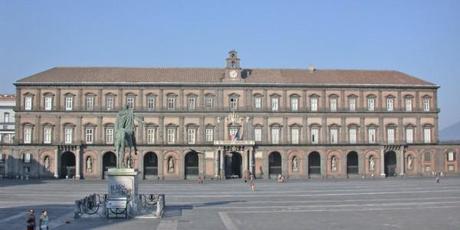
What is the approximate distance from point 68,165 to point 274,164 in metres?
26.1

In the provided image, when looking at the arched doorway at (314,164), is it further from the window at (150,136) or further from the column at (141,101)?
the column at (141,101)

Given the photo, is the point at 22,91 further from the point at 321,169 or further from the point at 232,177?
the point at 321,169

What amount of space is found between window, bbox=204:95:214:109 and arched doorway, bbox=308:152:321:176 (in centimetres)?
1416

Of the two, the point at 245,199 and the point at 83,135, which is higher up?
the point at 83,135

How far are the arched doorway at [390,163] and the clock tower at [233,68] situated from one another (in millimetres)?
22198

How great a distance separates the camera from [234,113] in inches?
3068

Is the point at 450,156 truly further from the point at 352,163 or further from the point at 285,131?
the point at 285,131

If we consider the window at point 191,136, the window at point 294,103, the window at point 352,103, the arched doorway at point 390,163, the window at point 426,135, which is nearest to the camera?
the window at point 191,136

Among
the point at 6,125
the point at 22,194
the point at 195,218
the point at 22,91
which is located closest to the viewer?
the point at 195,218

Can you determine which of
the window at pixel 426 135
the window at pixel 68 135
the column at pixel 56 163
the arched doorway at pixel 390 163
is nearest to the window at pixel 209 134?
the window at pixel 68 135

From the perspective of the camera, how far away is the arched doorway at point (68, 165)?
7761 centimetres

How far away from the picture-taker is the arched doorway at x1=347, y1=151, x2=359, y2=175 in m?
80.2

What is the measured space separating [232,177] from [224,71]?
44.9 feet

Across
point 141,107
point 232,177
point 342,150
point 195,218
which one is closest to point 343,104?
point 342,150
